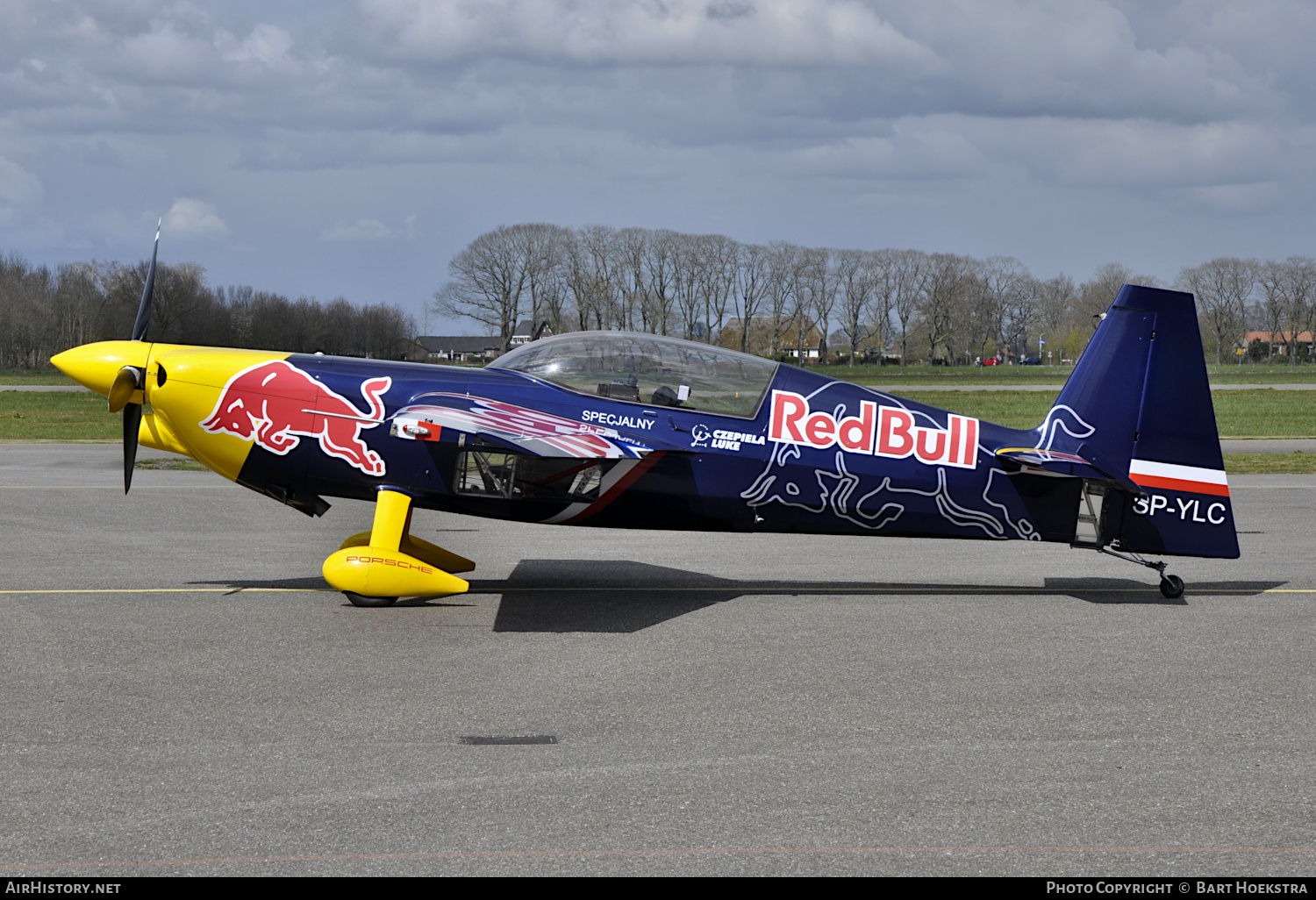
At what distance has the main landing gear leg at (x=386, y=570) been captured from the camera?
336 inches

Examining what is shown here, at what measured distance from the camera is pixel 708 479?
8945 millimetres

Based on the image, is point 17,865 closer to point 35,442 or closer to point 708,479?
point 708,479

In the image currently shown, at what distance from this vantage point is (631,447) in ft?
Result: 28.4

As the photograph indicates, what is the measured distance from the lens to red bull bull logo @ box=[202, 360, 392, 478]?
891cm

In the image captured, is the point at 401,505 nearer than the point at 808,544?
Yes

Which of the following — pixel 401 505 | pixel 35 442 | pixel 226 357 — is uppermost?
pixel 226 357

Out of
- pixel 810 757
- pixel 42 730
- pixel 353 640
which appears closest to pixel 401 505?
pixel 353 640

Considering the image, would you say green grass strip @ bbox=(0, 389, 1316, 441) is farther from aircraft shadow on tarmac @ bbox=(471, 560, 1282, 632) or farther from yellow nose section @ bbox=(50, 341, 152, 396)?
aircraft shadow on tarmac @ bbox=(471, 560, 1282, 632)

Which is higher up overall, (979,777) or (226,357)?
(226,357)

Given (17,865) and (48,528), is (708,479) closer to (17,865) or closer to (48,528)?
(17,865)

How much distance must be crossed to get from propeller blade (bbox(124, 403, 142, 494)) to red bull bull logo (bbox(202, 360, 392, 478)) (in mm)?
653

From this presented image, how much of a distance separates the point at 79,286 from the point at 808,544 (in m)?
83.1
